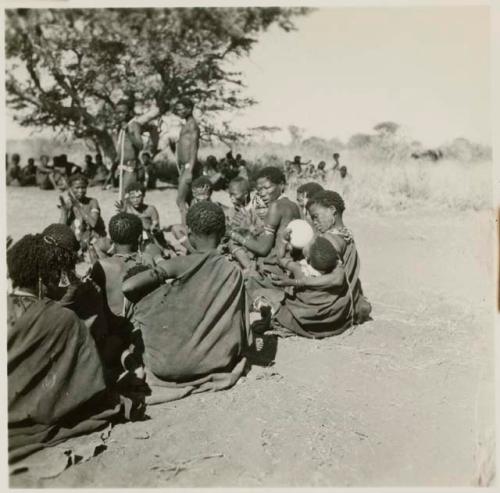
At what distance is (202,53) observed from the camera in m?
14.2

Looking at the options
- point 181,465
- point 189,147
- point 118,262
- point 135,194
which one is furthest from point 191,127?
point 181,465

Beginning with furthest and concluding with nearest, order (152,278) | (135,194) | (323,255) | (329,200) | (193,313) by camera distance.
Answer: (135,194), (329,200), (323,255), (193,313), (152,278)

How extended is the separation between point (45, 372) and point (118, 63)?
40.5 ft

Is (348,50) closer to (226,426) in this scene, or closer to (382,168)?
(382,168)

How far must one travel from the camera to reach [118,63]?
46.8 ft

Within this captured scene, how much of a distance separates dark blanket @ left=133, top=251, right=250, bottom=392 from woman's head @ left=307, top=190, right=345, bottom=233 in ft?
4.78

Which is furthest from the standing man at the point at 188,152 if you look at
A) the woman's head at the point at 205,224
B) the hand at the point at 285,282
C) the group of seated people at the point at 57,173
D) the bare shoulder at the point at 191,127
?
the woman's head at the point at 205,224

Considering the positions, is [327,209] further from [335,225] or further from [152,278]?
[152,278]

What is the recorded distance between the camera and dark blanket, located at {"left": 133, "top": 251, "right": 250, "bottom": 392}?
395cm

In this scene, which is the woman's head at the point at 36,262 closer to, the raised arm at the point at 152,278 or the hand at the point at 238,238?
the raised arm at the point at 152,278

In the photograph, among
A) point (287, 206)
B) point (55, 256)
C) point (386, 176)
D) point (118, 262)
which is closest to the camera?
point (55, 256)

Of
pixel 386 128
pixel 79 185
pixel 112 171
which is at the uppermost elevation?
pixel 386 128

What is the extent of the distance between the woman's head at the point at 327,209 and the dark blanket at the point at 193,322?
1457mm

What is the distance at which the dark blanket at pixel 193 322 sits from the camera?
13.0ft
